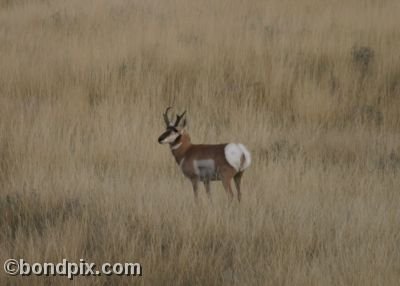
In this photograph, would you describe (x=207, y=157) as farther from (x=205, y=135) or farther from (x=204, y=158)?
(x=205, y=135)

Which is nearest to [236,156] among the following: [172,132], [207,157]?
[207,157]

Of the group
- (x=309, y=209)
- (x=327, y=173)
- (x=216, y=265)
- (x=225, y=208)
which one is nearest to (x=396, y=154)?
(x=327, y=173)

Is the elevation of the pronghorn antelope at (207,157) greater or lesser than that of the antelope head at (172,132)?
lesser

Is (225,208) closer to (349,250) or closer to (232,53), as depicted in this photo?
(349,250)

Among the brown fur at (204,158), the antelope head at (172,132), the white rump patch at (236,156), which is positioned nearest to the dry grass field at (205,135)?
the brown fur at (204,158)

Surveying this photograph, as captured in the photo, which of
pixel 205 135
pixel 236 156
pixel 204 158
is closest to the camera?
pixel 236 156

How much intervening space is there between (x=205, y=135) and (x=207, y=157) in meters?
2.52

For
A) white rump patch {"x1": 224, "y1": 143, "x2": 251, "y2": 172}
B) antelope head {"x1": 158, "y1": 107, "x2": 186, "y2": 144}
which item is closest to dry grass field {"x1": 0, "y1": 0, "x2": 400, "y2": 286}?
white rump patch {"x1": 224, "y1": 143, "x2": 251, "y2": 172}

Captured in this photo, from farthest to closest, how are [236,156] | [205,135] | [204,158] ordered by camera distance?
[205,135] → [204,158] → [236,156]

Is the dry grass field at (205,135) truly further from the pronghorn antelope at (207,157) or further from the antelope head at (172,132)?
the antelope head at (172,132)

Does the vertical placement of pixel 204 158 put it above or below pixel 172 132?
below

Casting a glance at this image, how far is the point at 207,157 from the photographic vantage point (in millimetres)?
4262

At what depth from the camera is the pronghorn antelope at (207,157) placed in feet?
13.8

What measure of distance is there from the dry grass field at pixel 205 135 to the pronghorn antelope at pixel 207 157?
8.3 inches
